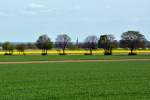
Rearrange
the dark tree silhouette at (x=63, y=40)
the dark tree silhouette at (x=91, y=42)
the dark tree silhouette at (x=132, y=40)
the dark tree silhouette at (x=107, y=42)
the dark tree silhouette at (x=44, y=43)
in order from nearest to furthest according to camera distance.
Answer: the dark tree silhouette at (x=132, y=40) < the dark tree silhouette at (x=44, y=43) < the dark tree silhouette at (x=107, y=42) < the dark tree silhouette at (x=63, y=40) < the dark tree silhouette at (x=91, y=42)

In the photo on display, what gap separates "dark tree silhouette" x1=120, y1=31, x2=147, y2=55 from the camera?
6206 inches

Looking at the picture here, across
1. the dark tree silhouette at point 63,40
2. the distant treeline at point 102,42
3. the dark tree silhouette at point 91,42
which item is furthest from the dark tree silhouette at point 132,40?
the dark tree silhouette at point 63,40

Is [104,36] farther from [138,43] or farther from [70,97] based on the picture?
[70,97]

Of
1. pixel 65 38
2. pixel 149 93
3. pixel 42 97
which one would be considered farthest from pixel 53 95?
pixel 65 38

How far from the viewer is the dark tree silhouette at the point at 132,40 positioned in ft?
517

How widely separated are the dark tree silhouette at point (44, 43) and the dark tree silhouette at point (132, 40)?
27.8 metres

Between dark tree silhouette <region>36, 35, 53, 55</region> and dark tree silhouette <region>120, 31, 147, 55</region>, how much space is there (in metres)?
27.8

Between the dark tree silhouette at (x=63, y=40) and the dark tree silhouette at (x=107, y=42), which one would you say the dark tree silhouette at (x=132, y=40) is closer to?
the dark tree silhouette at (x=107, y=42)

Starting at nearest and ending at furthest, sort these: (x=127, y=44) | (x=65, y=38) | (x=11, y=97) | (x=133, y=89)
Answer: (x=11, y=97)
(x=133, y=89)
(x=127, y=44)
(x=65, y=38)

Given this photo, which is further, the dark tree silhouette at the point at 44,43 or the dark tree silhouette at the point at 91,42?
the dark tree silhouette at the point at 91,42

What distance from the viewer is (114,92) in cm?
2072

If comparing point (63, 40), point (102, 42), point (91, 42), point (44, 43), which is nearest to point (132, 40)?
point (102, 42)

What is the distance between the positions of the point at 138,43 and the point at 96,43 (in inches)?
986

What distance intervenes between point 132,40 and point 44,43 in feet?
109
